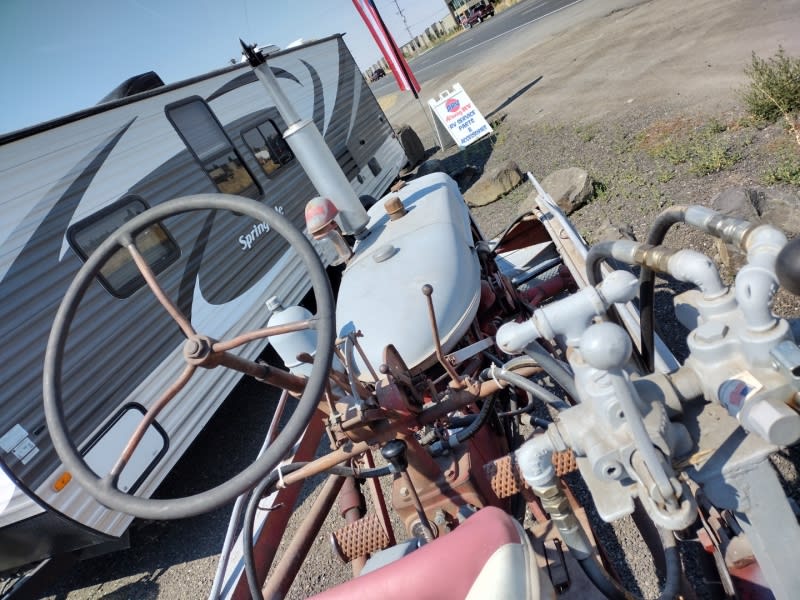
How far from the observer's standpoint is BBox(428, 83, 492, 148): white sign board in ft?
29.4

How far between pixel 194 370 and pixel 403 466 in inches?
36.5

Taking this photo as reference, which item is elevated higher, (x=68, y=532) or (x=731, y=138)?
(x=68, y=532)

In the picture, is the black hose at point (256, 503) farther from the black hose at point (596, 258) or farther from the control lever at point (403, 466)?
the black hose at point (596, 258)

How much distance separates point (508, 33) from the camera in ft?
68.8

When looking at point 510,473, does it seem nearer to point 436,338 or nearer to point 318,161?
point 436,338

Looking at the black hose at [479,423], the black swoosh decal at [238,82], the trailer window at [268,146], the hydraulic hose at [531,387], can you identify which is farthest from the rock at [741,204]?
the black swoosh decal at [238,82]

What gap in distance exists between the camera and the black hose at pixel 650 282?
1460mm

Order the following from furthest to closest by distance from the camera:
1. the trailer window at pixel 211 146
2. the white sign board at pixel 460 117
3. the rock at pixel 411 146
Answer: the rock at pixel 411 146
the white sign board at pixel 460 117
the trailer window at pixel 211 146

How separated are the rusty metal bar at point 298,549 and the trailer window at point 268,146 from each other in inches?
181

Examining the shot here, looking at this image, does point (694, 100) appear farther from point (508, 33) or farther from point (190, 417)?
point (508, 33)

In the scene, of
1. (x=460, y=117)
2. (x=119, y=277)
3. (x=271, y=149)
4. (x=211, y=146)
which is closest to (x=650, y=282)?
(x=119, y=277)

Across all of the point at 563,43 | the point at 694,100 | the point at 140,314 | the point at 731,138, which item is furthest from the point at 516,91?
the point at 140,314

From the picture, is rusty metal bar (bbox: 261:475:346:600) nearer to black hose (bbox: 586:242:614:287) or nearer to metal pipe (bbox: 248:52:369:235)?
black hose (bbox: 586:242:614:287)

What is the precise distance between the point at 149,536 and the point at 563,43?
14611 mm
